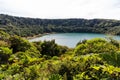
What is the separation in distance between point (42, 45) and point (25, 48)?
30.8 ft

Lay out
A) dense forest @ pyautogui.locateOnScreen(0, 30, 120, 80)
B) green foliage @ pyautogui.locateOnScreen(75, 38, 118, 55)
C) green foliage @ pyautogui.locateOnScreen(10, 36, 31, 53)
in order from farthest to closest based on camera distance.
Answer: green foliage @ pyautogui.locateOnScreen(10, 36, 31, 53), green foliage @ pyautogui.locateOnScreen(75, 38, 118, 55), dense forest @ pyautogui.locateOnScreen(0, 30, 120, 80)

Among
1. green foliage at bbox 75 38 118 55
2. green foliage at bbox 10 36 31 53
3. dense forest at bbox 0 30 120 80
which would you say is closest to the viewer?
dense forest at bbox 0 30 120 80

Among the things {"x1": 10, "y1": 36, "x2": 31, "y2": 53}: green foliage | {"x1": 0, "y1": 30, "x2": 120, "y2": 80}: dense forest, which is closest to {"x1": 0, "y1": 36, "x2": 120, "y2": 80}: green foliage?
{"x1": 0, "y1": 30, "x2": 120, "y2": 80}: dense forest

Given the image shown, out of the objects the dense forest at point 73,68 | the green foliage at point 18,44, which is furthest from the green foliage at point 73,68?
the green foliage at point 18,44

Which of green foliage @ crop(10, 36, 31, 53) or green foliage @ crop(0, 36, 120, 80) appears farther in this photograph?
green foliage @ crop(10, 36, 31, 53)

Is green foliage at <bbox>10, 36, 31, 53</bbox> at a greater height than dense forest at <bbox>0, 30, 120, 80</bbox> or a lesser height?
lesser

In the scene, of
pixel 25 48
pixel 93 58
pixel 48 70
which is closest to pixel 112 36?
pixel 93 58

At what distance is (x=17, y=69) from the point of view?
1972 centimetres

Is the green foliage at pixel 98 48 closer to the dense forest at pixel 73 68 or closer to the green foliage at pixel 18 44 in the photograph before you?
the dense forest at pixel 73 68

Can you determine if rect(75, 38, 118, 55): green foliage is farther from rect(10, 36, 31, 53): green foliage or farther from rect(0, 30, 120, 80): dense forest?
rect(10, 36, 31, 53): green foliage

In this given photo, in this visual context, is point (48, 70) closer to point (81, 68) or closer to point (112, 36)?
point (81, 68)

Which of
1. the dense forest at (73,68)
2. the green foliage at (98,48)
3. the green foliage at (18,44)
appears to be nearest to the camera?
the dense forest at (73,68)

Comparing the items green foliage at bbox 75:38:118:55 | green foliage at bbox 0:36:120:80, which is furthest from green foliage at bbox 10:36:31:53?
green foliage at bbox 75:38:118:55

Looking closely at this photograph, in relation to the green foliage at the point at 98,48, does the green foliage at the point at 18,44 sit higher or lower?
lower
